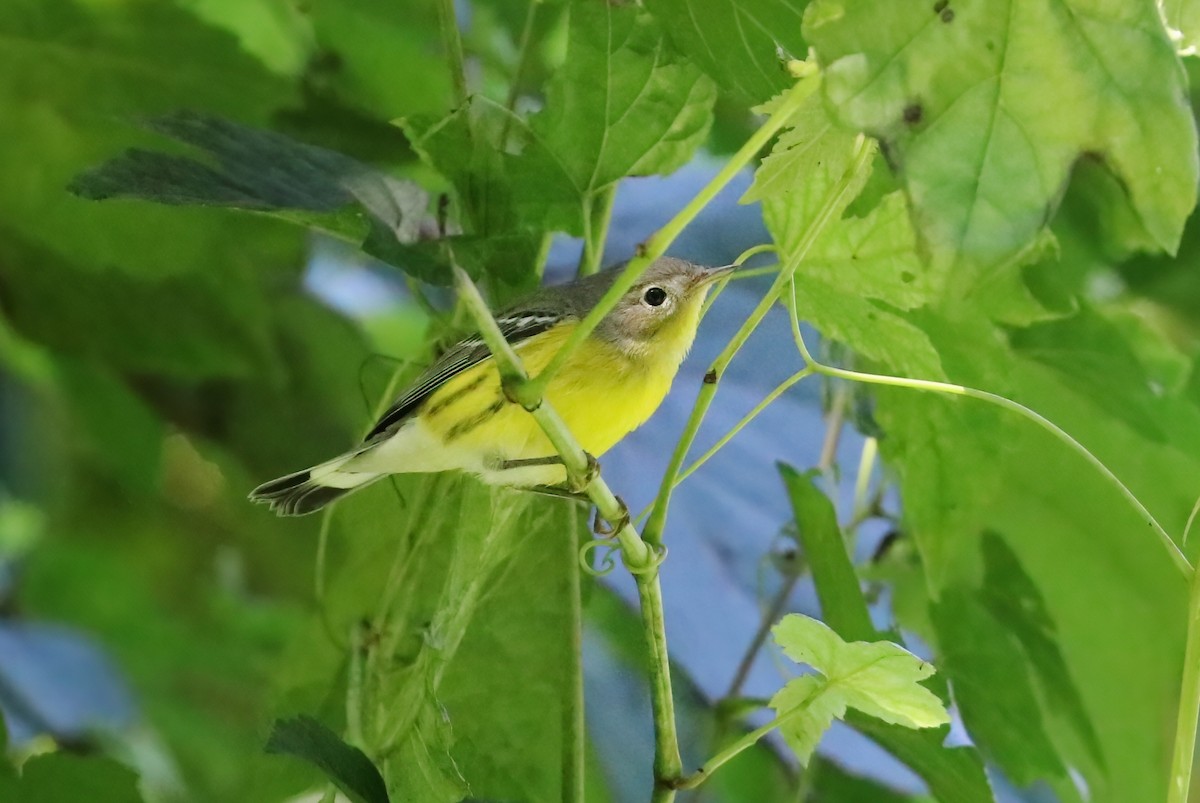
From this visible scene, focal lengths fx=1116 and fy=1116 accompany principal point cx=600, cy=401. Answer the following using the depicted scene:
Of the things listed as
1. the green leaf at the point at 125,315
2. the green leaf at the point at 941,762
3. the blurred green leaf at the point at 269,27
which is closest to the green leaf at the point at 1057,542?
the green leaf at the point at 941,762

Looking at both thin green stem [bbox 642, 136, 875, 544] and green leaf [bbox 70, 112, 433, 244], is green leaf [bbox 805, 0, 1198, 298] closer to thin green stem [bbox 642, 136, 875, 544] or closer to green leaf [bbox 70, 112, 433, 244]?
thin green stem [bbox 642, 136, 875, 544]

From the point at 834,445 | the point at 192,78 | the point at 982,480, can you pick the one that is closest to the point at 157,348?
the point at 192,78

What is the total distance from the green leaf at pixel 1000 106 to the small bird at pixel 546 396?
1.43 ft

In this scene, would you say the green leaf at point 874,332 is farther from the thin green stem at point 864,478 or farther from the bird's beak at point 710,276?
the thin green stem at point 864,478

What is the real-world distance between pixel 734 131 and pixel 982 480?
433 mm

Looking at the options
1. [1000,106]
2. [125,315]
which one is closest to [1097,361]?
[1000,106]

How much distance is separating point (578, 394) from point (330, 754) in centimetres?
43

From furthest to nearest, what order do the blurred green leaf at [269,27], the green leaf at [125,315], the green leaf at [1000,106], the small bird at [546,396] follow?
the blurred green leaf at [269,27] → the green leaf at [125,315] → the small bird at [546,396] → the green leaf at [1000,106]

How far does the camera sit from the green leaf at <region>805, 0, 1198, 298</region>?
1.26ft

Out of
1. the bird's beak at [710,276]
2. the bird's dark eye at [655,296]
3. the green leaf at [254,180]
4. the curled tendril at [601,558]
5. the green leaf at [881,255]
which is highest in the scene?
the green leaf at [881,255]

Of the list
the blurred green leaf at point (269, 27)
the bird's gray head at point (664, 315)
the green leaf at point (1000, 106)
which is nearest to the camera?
the green leaf at point (1000, 106)

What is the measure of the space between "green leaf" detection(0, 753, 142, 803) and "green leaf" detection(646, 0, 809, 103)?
1.83ft

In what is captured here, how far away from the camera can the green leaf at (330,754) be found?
0.53 metres

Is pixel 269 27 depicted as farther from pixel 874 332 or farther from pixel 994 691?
pixel 994 691
